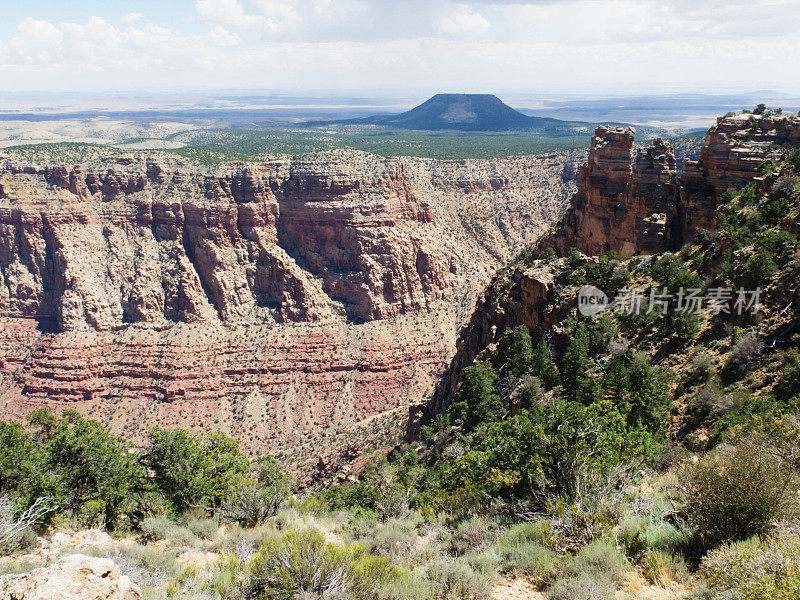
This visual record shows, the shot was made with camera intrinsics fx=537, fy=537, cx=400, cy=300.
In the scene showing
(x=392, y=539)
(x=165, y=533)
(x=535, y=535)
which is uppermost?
(x=535, y=535)

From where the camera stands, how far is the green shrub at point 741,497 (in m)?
10.0

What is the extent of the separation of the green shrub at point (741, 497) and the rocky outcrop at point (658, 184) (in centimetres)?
2810

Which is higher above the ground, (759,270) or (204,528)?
(759,270)

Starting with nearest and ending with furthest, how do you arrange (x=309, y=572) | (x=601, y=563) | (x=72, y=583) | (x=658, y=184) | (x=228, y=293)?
(x=72, y=583), (x=309, y=572), (x=601, y=563), (x=658, y=184), (x=228, y=293)

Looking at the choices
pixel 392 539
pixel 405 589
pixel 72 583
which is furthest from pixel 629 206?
pixel 72 583

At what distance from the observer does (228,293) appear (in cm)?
7388

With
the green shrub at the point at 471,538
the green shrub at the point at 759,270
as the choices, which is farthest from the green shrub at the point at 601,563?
the green shrub at the point at 759,270

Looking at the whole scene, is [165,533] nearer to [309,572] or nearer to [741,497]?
[309,572]

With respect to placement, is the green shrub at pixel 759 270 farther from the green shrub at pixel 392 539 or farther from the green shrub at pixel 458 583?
the green shrub at pixel 458 583

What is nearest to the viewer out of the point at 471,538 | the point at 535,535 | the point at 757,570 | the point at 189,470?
the point at 757,570

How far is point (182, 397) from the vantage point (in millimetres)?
64312

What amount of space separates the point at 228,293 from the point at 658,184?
181ft

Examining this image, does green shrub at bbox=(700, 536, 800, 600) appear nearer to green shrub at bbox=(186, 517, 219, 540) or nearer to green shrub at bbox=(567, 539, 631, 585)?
green shrub at bbox=(567, 539, 631, 585)

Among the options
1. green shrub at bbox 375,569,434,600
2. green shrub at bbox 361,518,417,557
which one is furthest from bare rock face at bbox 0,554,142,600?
green shrub at bbox 361,518,417,557
